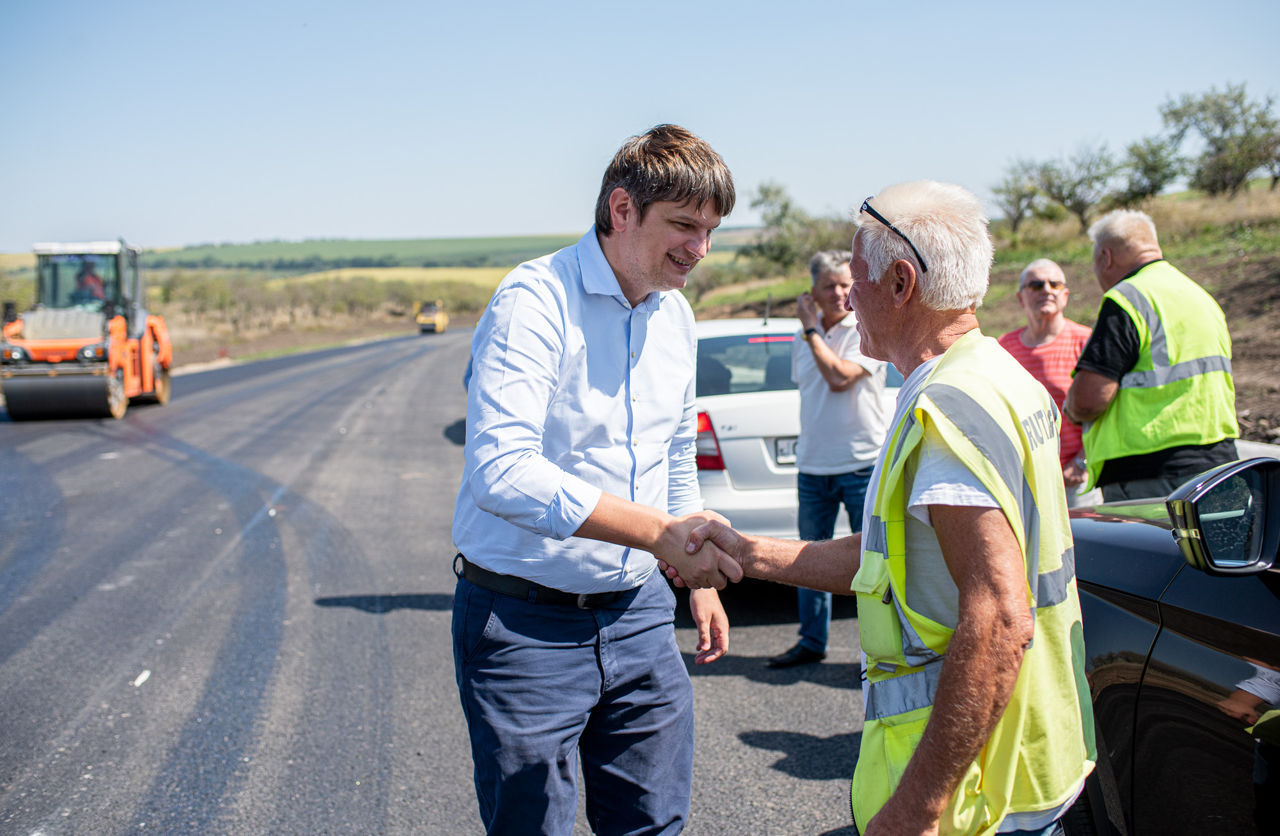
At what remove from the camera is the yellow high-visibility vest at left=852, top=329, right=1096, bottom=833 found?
5.41ft

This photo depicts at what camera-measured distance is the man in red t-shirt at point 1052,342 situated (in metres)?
5.52

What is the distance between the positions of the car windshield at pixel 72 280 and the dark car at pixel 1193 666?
66.0ft

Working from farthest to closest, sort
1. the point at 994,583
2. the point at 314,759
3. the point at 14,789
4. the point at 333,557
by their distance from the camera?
the point at 333,557 < the point at 314,759 < the point at 14,789 < the point at 994,583

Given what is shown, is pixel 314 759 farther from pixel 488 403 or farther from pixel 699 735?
pixel 488 403

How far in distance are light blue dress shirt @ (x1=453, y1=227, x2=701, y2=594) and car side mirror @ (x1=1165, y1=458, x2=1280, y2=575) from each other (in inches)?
46.1

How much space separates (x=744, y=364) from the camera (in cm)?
666

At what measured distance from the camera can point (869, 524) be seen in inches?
70.1

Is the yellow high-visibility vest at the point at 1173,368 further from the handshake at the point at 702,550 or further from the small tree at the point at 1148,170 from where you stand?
the small tree at the point at 1148,170

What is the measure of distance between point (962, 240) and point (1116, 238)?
3.05 meters

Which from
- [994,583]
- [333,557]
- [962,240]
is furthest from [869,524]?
[333,557]

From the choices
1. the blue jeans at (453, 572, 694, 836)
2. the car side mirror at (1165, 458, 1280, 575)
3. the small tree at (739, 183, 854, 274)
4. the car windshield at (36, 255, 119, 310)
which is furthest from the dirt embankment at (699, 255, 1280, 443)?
the small tree at (739, 183, 854, 274)

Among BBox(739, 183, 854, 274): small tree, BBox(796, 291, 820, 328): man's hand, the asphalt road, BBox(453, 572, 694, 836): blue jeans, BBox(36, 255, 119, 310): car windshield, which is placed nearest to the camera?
BBox(453, 572, 694, 836): blue jeans

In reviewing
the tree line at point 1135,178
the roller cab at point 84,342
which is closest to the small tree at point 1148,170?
the tree line at point 1135,178

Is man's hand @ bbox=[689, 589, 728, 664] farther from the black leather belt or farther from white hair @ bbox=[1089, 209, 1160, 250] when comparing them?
white hair @ bbox=[1089, 209, 1160, 250]
